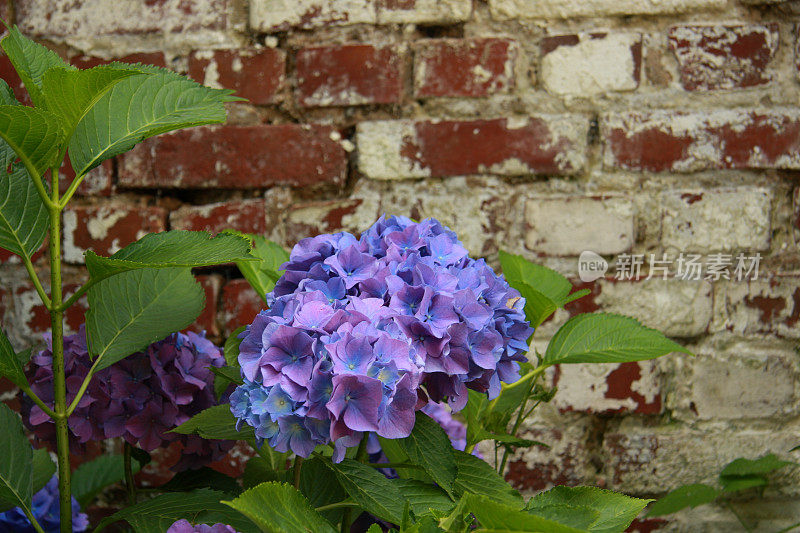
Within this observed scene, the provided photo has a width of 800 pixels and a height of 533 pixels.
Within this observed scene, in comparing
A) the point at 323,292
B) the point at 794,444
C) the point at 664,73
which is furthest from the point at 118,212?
the point at 794,444

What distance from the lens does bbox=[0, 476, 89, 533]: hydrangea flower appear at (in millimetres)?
766

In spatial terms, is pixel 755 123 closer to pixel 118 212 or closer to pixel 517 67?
pixel 517 67

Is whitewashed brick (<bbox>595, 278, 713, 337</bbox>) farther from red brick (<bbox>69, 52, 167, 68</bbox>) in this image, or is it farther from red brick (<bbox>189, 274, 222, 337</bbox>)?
red brick (<bbox>69, 52, 167, 68</bbox>)

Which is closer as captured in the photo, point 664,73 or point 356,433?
point 356,433

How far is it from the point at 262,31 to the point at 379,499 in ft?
2.78

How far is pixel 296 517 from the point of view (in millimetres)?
495

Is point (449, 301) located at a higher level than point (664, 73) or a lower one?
lower

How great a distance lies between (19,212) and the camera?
65 centimetres

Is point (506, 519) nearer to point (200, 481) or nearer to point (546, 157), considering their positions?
point (200, 481)

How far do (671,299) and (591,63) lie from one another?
1.34 ft

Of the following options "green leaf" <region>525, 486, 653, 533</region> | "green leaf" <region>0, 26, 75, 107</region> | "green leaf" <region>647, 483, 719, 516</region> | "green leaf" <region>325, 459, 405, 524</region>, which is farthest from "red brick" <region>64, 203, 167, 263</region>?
"green leaf" <region>647, 483, 719, 516</region>

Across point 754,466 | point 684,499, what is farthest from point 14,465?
point 754,466

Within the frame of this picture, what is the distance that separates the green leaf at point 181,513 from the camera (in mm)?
623

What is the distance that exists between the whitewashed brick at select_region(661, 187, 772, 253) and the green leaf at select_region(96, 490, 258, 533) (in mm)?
811
